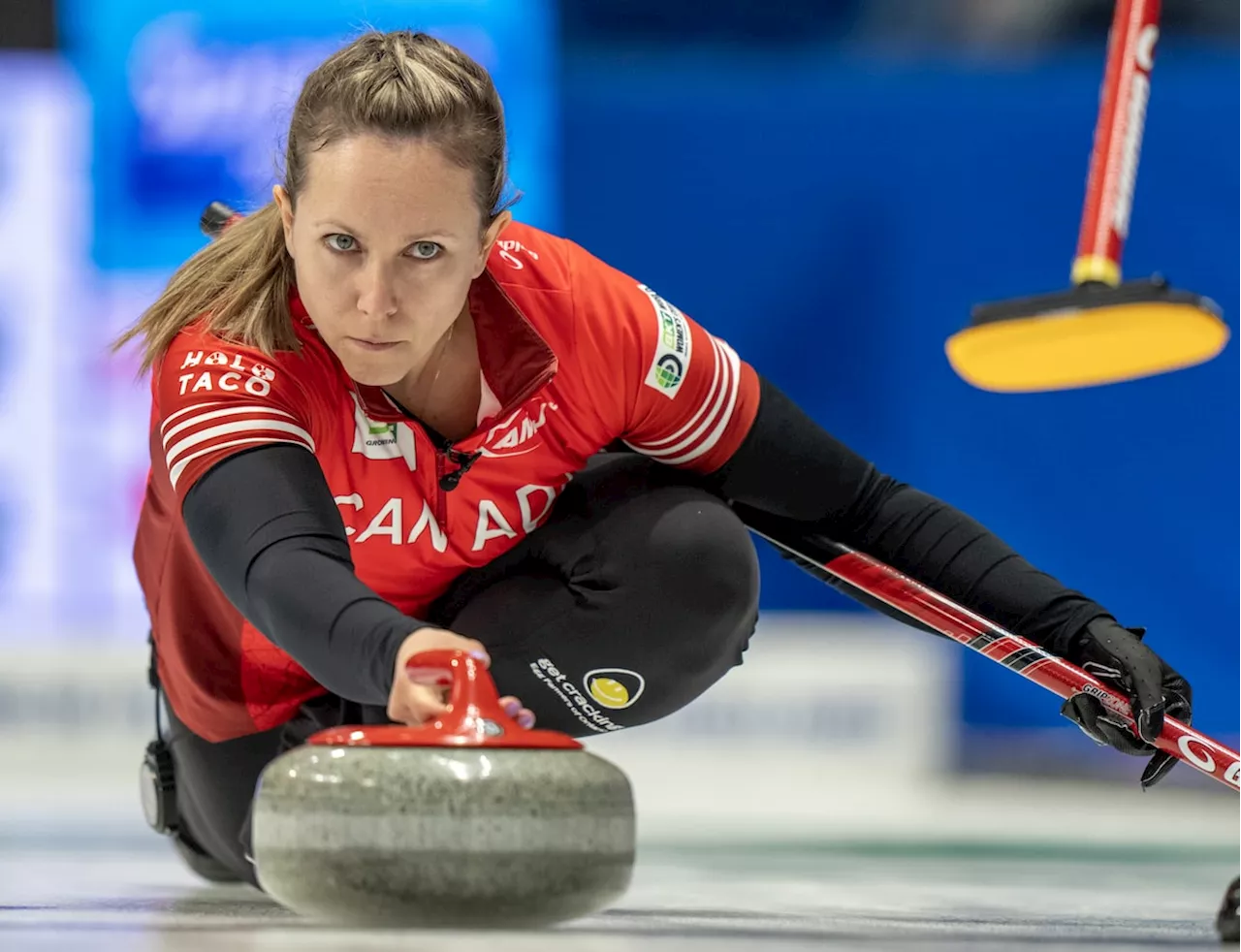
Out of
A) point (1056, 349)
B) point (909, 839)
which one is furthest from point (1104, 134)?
point (909, 839)

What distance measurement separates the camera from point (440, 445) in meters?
1.59

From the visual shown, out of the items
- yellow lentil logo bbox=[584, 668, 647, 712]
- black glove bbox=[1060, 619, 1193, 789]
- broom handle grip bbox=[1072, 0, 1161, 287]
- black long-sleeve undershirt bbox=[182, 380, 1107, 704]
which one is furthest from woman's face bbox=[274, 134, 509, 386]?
black glove bbox=[1060, 619, 1193, 789]

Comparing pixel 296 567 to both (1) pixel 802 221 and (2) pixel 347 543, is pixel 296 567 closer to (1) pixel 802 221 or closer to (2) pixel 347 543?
(2) pixel 347 543

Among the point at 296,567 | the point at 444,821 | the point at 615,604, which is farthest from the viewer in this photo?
the point at 615,604

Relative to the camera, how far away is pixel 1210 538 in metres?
3.98

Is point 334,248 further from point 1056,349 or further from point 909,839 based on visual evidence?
point 909,839

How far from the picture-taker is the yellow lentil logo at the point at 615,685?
5.55 feet

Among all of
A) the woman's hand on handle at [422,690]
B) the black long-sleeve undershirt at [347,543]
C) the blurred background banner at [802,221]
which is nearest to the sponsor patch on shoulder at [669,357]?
the black long-sleeve undershirt at [347,543]

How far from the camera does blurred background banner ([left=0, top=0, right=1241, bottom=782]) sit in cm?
388

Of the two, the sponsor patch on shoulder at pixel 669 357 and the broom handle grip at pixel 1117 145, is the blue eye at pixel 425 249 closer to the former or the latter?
the sponsor patch on shoulder at pixel 669 357

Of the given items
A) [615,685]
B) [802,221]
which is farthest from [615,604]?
[802,221]

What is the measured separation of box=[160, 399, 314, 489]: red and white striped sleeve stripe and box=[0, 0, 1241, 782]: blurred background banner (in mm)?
2548

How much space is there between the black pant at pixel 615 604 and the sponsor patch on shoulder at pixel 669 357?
118 millimetres

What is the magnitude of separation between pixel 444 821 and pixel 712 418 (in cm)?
75
